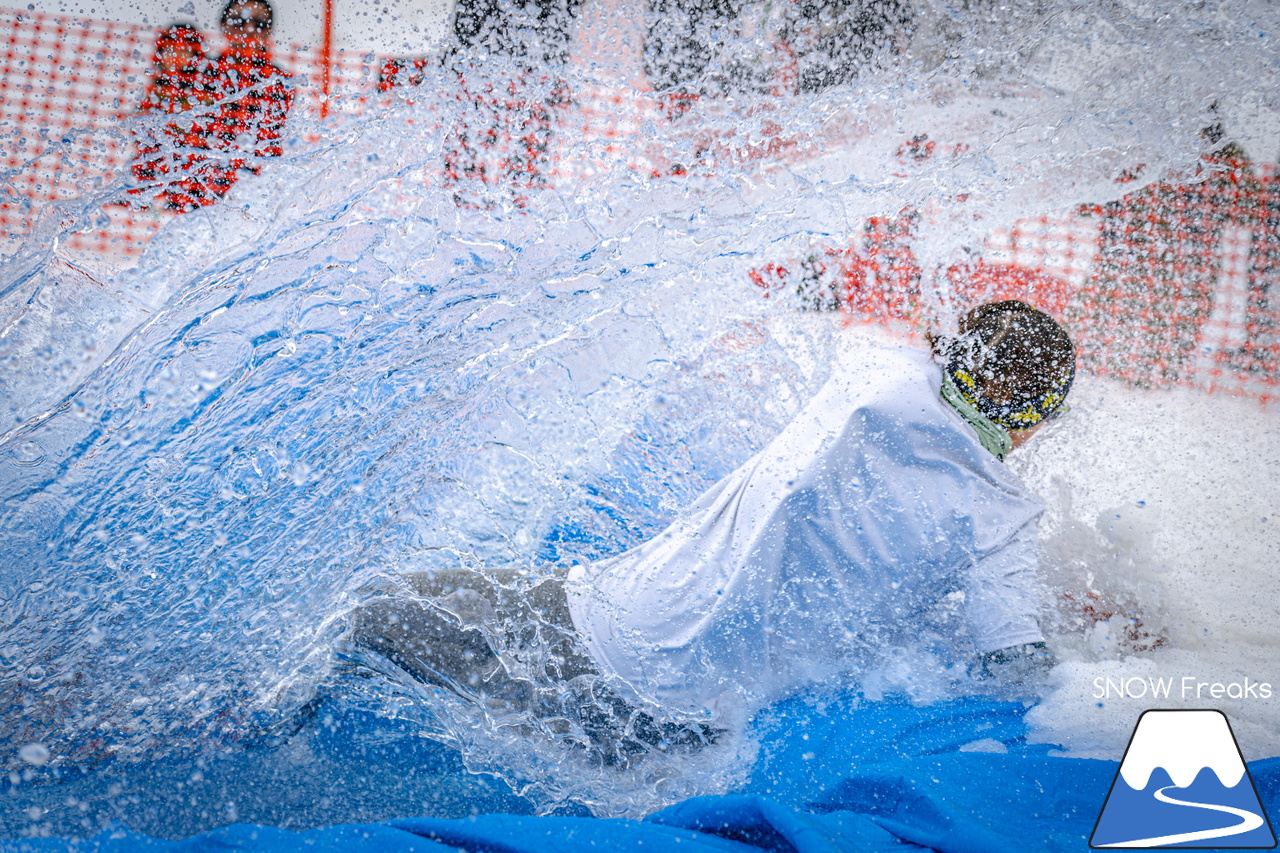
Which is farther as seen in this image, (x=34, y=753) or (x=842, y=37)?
(x=842, y=37)

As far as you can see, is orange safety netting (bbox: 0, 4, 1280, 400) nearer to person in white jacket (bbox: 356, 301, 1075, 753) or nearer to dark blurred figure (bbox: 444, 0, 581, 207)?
dark blurred figure (bbox: 444, 0, 581, 207)

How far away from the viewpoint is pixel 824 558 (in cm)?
92

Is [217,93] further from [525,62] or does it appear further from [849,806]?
[849,806]

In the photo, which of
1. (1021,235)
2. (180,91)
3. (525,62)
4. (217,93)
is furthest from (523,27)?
(1021,235)

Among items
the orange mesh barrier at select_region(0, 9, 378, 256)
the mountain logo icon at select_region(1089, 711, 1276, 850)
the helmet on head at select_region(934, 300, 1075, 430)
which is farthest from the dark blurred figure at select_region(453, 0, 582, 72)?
the mountain logo icon at select_region(1089, 711, 1276, 850)

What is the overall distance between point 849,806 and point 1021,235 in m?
1.89

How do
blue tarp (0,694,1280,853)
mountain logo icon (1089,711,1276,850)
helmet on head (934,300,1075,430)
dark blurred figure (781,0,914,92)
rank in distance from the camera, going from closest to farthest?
blue tarp (0,694,1280,853)
mountain logo icon (1089,711,1276,850)
helmet on head (934,300,1075,430)
dark blurred figure (781,0,914,92)

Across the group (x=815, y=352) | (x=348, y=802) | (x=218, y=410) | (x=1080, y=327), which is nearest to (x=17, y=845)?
(x=348, y=802)

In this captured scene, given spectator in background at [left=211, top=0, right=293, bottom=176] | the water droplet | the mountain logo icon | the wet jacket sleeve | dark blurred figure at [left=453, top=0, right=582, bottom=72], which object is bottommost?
the water droplet

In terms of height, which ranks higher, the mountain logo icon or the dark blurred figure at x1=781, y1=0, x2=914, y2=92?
the dark blurred figure at x1=781, y1=0, x2=914, y2=92

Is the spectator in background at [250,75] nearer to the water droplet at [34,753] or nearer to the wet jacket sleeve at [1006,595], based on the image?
the water droplet at [34,753]

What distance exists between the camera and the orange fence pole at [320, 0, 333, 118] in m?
2.18

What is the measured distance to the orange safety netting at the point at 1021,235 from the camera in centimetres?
209

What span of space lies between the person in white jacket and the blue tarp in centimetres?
8
